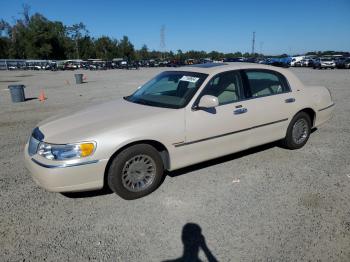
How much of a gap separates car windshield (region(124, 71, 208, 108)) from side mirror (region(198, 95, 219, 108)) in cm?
20

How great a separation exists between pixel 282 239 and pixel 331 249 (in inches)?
16.9

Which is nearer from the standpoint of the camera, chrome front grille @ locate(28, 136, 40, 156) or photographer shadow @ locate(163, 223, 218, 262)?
photographer shadow @ locate(163, 223, 218, 262)

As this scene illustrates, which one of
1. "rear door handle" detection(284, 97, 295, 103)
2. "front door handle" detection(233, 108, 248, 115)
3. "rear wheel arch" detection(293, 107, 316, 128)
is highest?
"rear door handle" detection(284, 97, 295, 103)

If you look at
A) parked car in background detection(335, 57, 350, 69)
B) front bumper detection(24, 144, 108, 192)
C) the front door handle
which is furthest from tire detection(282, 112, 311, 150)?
parked car in background detection(335, 57, 350, 69)

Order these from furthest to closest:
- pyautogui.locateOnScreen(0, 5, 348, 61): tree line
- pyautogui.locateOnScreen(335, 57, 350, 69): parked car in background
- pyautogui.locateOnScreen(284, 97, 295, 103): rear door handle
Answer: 1. pyautogui.locateOnScreen(0, 5, 348, 61): tree line
2. pyautogui.locateOnScreen(335, 57, 350, 69): parked car in background
3. pyautogui.locateOnScreen(284, 97, 295, 103): rear door handle

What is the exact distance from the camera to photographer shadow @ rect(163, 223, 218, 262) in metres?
2.72

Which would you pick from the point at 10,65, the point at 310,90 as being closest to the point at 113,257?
the point at 310,90

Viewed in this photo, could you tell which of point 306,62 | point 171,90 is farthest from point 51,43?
point 171,90

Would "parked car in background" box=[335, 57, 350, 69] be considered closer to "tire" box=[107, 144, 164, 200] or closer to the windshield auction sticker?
the windshield auction sticker

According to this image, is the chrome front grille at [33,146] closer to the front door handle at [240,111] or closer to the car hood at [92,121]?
the car hood at [92,121]

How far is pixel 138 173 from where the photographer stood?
12.3ft

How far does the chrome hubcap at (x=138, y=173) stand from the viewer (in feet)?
12.0

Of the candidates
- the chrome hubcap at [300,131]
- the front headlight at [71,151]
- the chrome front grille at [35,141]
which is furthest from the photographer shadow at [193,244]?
the chrome hubcap at [300,131]

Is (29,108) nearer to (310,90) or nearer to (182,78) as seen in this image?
(182,78)
